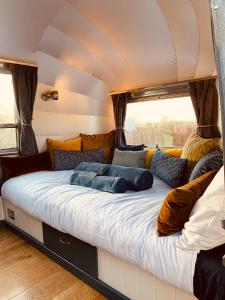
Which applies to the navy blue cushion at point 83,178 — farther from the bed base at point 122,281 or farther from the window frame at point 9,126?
the window frame at point 9,126

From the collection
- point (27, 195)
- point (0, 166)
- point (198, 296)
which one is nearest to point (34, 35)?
point (0, 166)

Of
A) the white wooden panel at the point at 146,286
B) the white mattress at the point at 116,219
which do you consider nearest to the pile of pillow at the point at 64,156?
the white mattress at the point at 116,219

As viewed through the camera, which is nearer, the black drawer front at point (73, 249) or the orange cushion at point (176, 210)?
the orange cushion at point (176, 210)

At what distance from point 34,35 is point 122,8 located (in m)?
1.13

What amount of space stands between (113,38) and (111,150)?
1.54m

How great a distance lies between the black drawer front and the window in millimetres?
1408

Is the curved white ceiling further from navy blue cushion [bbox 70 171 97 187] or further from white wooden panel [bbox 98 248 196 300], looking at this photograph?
white wooden panel [bbox 98 248 196 300]

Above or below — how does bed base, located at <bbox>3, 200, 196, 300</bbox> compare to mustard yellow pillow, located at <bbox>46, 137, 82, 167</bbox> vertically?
below

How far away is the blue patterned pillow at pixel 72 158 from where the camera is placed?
3.12m

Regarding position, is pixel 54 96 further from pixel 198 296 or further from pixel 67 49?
pixel 198 296

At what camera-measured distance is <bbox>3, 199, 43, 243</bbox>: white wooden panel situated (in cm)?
232

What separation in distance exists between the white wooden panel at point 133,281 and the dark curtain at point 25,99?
193cm

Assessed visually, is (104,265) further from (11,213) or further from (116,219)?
(11,213)

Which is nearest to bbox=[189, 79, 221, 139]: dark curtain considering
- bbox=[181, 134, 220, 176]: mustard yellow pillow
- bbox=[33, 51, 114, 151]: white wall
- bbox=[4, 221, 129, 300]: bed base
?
bbox=[181, 134, 220, 176]: mustard yellow pillow
